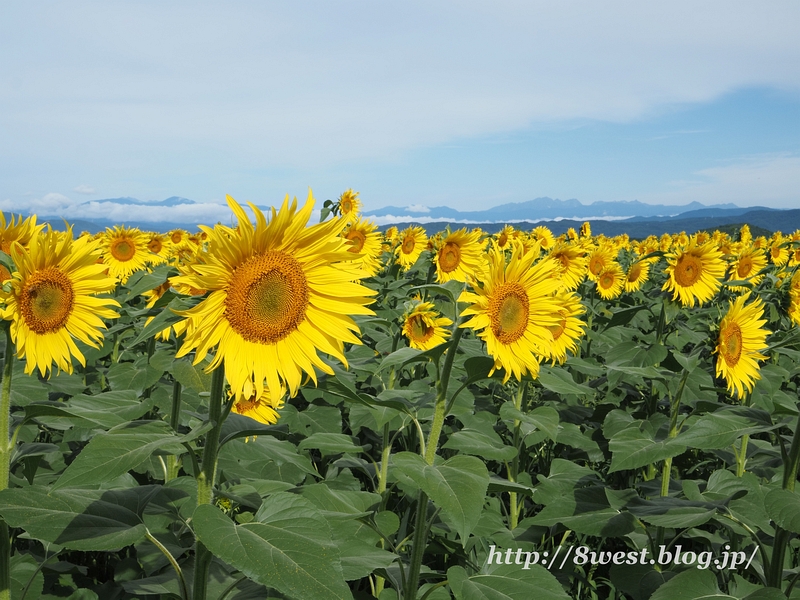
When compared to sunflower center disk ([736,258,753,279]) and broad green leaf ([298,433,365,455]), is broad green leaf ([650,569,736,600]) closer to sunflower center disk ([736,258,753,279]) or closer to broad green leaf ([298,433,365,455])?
broad green leaf ([298,433,365,455])

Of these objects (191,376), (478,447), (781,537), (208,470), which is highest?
(191,376)

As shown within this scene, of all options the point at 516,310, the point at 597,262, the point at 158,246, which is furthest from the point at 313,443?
the point at 597,262

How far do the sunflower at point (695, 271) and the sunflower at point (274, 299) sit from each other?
3.96 metres

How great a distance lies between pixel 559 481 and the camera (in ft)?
13.2

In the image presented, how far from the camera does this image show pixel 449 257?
7.02 m

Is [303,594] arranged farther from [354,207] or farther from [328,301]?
[354,207]

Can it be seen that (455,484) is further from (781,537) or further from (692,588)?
(781,537)

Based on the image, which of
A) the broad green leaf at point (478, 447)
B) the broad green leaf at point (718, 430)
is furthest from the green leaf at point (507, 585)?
the broad green leaf at point (718, 430)

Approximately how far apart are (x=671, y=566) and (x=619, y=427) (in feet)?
3.86

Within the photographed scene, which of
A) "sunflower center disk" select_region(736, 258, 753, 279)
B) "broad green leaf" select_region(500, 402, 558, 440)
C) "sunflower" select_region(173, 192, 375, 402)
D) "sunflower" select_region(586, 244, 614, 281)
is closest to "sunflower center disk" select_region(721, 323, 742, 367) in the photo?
"broad green leaf" select_region(500, 402, 558, 440)

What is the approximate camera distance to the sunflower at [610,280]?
9.88 meters

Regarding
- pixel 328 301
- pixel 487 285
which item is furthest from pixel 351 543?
pixel 487 285

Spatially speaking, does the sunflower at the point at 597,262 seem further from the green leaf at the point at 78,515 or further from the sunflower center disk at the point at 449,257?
the green leaf at the point at 78,515

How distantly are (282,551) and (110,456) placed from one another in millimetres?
556
